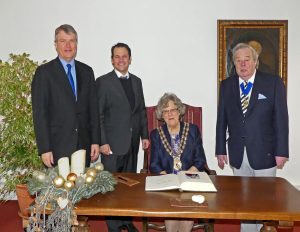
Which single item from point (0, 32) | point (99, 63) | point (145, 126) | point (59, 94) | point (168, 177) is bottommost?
point (168, 177)

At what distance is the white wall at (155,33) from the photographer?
4508 mm

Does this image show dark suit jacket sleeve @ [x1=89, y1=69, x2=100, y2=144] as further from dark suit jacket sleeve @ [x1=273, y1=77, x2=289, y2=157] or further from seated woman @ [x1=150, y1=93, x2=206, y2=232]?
dark suit jacket sleeve @ [x1=273, y1=77, x2=289, y2=157]

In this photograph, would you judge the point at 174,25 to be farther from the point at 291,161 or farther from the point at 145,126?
the point at 291,161

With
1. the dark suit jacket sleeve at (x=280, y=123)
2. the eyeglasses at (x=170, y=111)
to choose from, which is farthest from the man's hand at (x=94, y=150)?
the dark suit jacket sleeve at (x=280, y=123)

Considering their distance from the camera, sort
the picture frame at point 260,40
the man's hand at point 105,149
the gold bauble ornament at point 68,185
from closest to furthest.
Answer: the gold bauble ornament at point 68,185 → the man's hand at point 105,149 → the picture frame at point 260,40

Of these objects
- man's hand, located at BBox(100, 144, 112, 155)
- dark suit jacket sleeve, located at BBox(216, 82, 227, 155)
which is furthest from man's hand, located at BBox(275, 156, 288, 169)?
man's hand, located at BBox(100, 144, 112, 155)

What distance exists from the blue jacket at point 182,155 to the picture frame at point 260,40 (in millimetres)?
1667

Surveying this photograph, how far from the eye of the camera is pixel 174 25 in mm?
4527

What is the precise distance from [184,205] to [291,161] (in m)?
3.28

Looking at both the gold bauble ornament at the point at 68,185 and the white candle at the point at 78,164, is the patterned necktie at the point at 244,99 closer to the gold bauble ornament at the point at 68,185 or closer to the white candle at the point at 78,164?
the white candle at the point at 78,164

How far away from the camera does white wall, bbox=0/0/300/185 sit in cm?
451

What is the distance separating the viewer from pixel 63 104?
3.01m

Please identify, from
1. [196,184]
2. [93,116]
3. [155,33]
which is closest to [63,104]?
[93,116]

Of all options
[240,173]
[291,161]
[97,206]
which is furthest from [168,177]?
[291,161]
